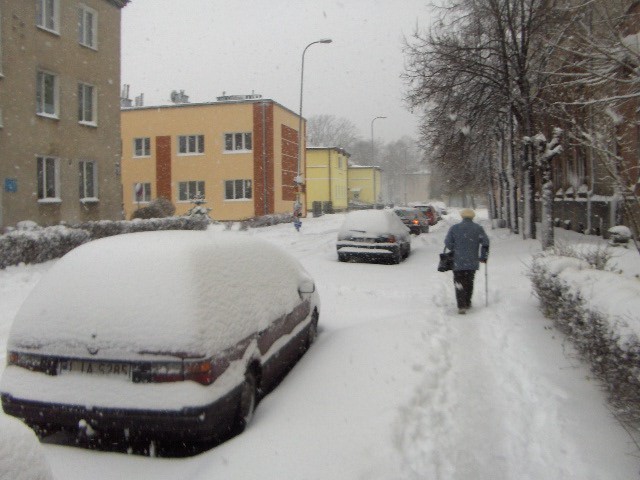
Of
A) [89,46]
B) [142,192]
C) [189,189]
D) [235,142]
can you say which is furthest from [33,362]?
[142,192]

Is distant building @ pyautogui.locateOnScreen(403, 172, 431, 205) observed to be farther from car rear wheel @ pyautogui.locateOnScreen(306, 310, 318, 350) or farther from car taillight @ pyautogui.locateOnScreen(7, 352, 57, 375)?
car taillight @ pyautogui.locateOnScreen(7, 352, 57, 375)

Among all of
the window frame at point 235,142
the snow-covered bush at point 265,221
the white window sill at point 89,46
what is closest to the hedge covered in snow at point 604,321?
the white window sill at point 89,46

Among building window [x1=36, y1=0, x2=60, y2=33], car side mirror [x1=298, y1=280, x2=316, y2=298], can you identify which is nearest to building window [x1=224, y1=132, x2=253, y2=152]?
building window [x1=36, y1=0, x2=60, y2=33]

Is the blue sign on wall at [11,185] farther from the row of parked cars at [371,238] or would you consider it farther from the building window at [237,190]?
the building window at [237,190]

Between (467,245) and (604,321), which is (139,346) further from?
(467,245)

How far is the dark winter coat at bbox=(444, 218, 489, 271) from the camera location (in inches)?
347

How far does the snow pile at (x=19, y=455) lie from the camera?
185 cm

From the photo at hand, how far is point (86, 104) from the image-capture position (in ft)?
70.6

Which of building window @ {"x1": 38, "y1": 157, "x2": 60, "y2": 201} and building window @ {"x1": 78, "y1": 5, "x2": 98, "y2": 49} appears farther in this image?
building window @ {"x1": 78, "y1": 5, "x2": 98, "y2": 49}

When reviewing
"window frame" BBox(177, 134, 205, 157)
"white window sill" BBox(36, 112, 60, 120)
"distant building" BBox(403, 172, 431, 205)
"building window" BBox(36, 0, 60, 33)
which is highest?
"distant building" BBox(403, 172, 431, 205)

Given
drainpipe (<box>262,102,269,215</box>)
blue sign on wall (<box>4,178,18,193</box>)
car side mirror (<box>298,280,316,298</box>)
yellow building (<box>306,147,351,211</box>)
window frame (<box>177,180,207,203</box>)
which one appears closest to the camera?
car side mirror (<box>298,280,316,298</box>)

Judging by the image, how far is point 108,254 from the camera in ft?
14.5

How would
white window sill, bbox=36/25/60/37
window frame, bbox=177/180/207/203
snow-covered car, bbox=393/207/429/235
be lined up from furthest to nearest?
window frame, bbox=177/180/207/203, snow-covered car, bbox=393/207/429/235, white window sill, bbox=36/25/60/37

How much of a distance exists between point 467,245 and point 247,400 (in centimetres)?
543
